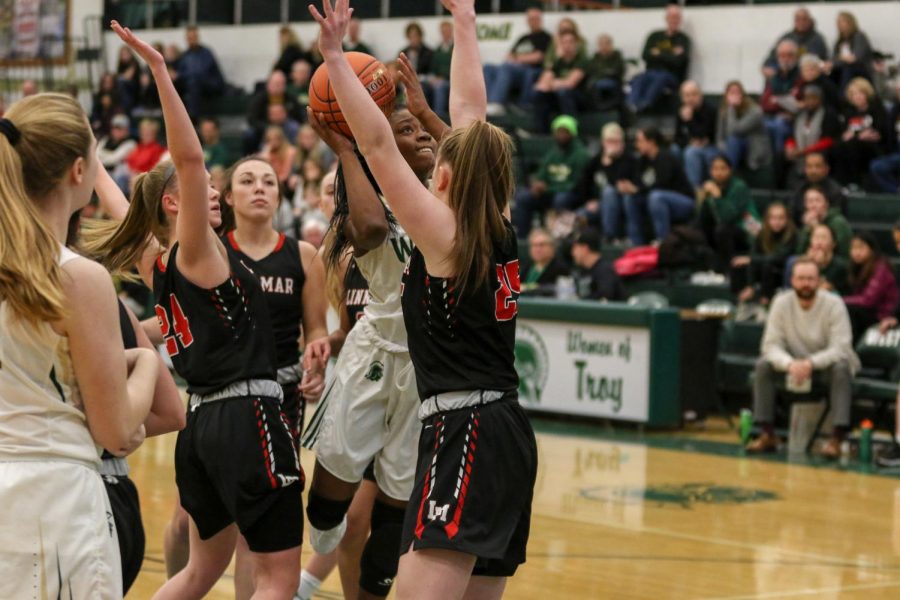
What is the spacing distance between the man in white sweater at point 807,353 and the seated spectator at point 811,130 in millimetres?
3680

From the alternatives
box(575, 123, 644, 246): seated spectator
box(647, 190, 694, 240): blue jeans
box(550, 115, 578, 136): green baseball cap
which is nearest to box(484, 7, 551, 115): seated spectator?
box(550, 115, 578, 136): green baseball cap

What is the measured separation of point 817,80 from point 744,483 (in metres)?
6.32

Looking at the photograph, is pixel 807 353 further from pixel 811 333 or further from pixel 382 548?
pixel 382 548

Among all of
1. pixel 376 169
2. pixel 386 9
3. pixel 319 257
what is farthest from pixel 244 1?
pixel 376 169

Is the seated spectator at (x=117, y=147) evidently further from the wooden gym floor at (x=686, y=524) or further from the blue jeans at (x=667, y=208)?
the wooden gym floor at (x=686, y=524)

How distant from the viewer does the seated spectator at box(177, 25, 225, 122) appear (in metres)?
21.8

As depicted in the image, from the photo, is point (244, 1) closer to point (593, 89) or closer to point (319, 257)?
point (593, 89)

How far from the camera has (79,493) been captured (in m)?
3.12

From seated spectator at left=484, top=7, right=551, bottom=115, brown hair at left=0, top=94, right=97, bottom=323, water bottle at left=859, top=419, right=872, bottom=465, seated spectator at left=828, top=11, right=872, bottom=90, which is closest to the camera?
brown hair at left=0, top=94, right=97, bottom=323

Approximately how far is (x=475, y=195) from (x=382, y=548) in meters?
1.66

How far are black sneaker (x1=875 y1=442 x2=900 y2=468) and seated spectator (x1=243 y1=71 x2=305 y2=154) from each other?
10.6 meters

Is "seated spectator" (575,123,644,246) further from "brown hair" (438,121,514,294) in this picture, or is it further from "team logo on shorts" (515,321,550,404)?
"brown hair" (438,121,514,294)

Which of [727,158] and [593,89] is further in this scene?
[593,89]

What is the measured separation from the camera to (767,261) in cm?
1348
